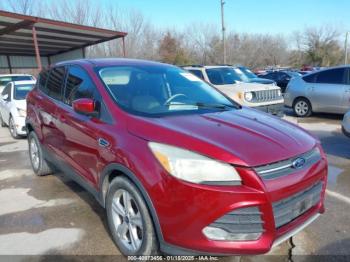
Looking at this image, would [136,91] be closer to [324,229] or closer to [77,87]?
[77,87]

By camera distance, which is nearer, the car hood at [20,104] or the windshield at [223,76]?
the car hood at [20,104]

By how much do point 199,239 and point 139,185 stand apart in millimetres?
599

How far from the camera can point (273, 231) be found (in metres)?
2.31

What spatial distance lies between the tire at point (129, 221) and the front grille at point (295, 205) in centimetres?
94

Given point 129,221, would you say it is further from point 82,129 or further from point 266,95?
point 266,95

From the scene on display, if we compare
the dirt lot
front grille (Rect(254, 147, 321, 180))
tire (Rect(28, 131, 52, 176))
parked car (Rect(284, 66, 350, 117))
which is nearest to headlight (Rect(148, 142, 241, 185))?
front grille (Rect(254, 147, 321, 180))

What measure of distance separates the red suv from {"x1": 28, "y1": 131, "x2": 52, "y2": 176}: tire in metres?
1.50

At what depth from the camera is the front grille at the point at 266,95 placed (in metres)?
8.43

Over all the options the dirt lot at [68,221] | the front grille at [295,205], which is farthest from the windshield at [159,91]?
the dirt lot at [68,221]

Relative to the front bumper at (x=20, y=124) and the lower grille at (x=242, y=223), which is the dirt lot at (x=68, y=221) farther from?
the front bumper at (x=20, y=124)

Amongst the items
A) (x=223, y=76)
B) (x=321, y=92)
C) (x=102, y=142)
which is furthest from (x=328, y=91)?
(x=102, y=142)

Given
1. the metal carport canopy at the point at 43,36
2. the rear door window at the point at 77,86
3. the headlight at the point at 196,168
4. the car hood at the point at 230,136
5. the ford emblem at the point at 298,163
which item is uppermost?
the metal carport canopy at the point at 43,36

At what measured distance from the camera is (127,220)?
2848 mm

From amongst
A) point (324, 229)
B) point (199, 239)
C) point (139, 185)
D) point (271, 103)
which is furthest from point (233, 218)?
point (271, 103)
